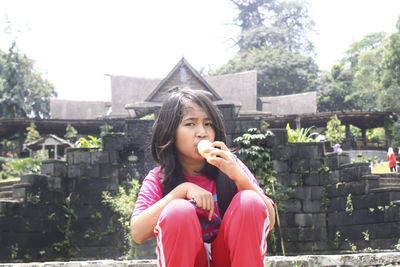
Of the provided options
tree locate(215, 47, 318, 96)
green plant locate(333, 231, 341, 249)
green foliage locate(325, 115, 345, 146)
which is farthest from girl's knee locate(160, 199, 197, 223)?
tree locate(215, 47, 318, 96)

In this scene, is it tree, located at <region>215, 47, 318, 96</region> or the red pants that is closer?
the red pants

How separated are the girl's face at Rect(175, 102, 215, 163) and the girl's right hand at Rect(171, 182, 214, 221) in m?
0.28

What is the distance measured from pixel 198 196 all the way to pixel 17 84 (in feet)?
113

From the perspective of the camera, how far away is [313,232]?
28.8ft

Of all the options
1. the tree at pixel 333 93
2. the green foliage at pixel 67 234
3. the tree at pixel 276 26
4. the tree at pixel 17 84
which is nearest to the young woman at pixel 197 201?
the green foliage at pixel 67 234

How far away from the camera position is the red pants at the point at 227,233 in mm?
1939

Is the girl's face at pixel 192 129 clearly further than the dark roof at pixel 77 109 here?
No

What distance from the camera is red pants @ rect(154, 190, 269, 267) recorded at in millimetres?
1939

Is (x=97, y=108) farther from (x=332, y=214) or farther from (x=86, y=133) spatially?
(x=332, y=214)

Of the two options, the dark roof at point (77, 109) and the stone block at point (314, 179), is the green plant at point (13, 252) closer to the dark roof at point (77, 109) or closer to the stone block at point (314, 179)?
the stone block at point (314, 179)

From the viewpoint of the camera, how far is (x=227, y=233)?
80.8 inches

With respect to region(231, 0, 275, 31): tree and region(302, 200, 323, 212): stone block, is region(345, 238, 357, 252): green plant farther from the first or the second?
region(231, 0, 275, 31): tree

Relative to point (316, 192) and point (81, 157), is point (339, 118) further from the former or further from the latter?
point (81, 157)

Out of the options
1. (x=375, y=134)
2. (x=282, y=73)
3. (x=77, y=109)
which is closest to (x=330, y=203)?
(x=77, y=109)
